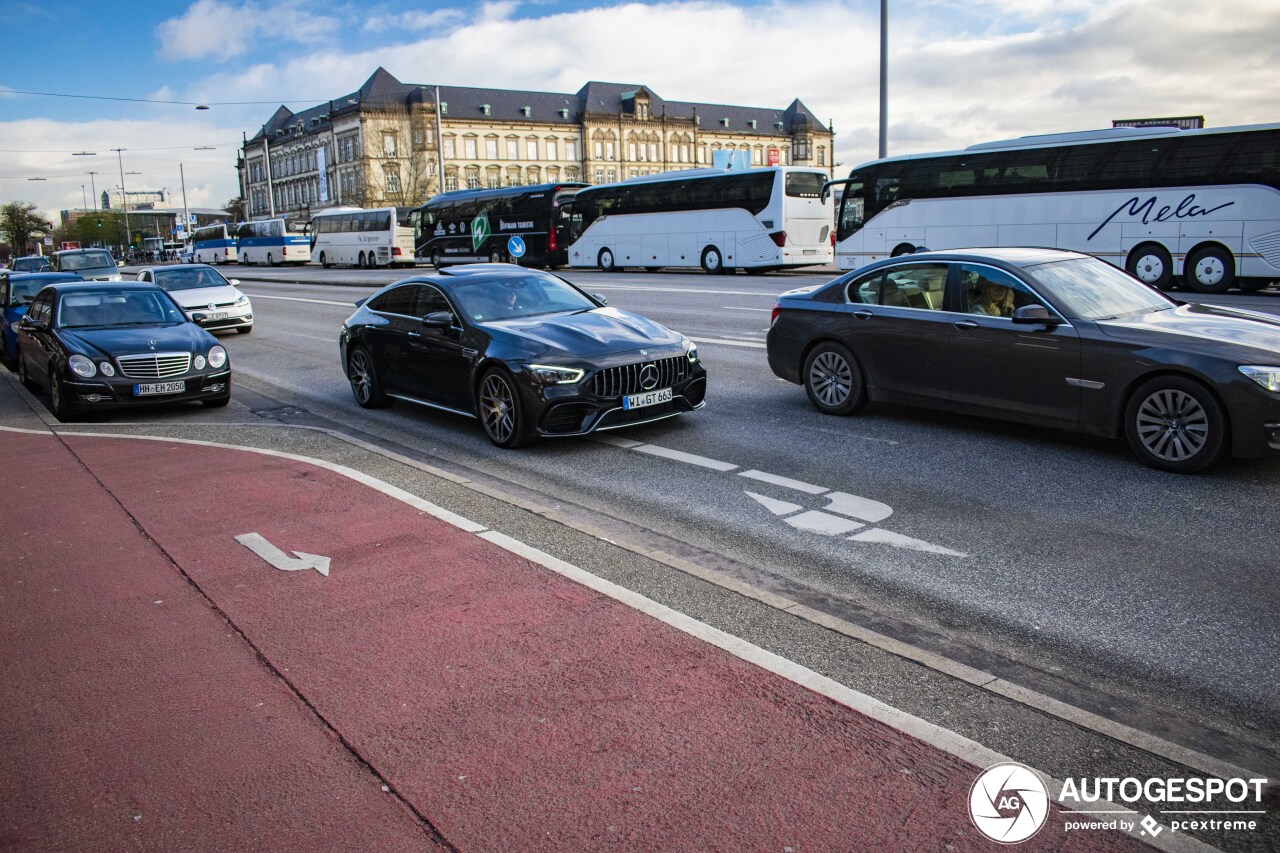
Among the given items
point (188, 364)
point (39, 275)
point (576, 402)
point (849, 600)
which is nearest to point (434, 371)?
point (576, 402)

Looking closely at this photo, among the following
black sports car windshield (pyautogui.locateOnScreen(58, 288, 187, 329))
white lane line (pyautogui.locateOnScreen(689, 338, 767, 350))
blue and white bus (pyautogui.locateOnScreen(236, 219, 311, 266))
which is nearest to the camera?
black sports car windshield (pyautogui.locateOnScreen(58, 288, 187, 329))

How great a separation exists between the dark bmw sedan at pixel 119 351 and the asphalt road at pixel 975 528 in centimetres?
91

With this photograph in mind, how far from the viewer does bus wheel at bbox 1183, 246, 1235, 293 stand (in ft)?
67.9

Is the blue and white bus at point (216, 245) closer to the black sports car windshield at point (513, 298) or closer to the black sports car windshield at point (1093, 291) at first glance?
the black sports car windshield at point (513, 298)

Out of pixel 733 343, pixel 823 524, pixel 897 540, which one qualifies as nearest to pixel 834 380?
pixel 823 524

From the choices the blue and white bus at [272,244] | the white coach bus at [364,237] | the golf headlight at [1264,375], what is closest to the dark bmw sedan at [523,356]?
the golf headlight at [1264,375]

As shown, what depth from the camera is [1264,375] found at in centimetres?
641

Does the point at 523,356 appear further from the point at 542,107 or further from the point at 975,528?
the point at 542,107

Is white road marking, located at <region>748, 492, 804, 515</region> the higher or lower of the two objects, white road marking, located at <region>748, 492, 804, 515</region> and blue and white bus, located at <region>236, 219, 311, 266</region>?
the lower

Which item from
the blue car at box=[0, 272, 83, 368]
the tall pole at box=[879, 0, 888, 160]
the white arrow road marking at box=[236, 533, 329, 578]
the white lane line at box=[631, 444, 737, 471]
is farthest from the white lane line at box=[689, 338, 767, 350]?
the tall pole at box=[879, 0, 888, 160]

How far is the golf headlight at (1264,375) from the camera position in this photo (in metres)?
6.37

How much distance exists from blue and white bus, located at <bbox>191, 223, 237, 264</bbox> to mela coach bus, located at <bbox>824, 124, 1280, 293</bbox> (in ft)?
183

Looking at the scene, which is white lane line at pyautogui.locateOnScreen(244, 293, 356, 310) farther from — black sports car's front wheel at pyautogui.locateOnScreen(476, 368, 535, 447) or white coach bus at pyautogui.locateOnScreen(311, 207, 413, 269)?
black sports car's front wheel at pyautogui.locateOnScreen(476, 368, 535, 447)

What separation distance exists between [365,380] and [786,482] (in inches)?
223
